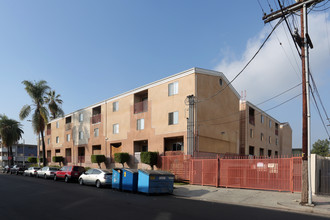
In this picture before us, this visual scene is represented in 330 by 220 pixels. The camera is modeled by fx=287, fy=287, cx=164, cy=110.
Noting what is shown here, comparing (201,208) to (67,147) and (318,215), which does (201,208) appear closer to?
(318,215)

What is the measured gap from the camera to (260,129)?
38.2m

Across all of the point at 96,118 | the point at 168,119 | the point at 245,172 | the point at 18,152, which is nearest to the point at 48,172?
the point at 96,118

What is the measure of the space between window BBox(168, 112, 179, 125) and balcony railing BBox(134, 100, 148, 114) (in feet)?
11.8

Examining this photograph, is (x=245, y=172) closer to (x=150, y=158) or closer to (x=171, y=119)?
(x=150, y=158)

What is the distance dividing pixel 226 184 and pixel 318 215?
7589mm

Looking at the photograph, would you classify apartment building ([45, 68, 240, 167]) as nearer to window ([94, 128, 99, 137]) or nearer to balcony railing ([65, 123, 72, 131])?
window ([94, 128, 99, 137])

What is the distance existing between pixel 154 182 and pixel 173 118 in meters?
9.64

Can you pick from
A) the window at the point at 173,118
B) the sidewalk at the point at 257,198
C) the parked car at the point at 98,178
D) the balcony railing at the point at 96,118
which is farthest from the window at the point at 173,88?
the balcony railing at the point at 96,118

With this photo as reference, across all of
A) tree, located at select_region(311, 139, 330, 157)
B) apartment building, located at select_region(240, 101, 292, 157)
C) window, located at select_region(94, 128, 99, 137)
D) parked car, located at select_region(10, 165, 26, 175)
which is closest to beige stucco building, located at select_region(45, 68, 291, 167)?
window, located at select_region(94, 128, 99, 137)

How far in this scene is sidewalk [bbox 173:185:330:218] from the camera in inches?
435

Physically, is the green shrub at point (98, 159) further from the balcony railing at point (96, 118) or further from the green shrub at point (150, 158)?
the green shrub at point (150, 158)

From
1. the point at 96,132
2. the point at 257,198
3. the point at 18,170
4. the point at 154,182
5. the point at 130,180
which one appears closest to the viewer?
the point at 257,198

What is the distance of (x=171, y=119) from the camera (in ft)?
79.9

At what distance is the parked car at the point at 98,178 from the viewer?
61.5 ft
